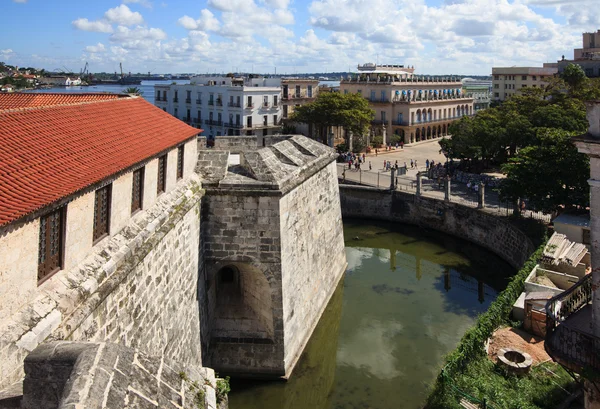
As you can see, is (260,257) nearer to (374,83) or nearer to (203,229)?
(203,229)

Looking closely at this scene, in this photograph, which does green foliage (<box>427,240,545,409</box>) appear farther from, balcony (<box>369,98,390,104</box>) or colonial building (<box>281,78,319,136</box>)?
balcony (<box>369,98,390,104</box>)

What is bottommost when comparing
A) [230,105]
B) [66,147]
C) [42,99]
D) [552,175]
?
[552,175]

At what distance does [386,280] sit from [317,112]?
2696 cm

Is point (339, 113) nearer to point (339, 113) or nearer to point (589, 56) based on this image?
point (339, 113)

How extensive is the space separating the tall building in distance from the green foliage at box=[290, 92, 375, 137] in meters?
36.4

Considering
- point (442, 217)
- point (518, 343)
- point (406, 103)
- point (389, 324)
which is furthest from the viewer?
point (406, 103)

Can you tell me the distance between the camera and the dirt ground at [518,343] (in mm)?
13836

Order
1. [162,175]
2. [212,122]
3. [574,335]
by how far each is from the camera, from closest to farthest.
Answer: [574,335] < [162,175] < [212,122]

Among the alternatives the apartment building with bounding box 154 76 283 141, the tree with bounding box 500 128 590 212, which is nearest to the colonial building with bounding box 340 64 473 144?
the apartment building with bounding box 154 76 283 141

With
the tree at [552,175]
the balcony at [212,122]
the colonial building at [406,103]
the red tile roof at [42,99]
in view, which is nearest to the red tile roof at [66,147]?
the red tile roof at [42,99]

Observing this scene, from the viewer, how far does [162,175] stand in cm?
1284

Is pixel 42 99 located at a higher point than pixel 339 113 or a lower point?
lower

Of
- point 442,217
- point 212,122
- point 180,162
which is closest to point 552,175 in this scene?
point 442,217

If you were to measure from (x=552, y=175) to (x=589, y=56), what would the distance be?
6437 centimetres
